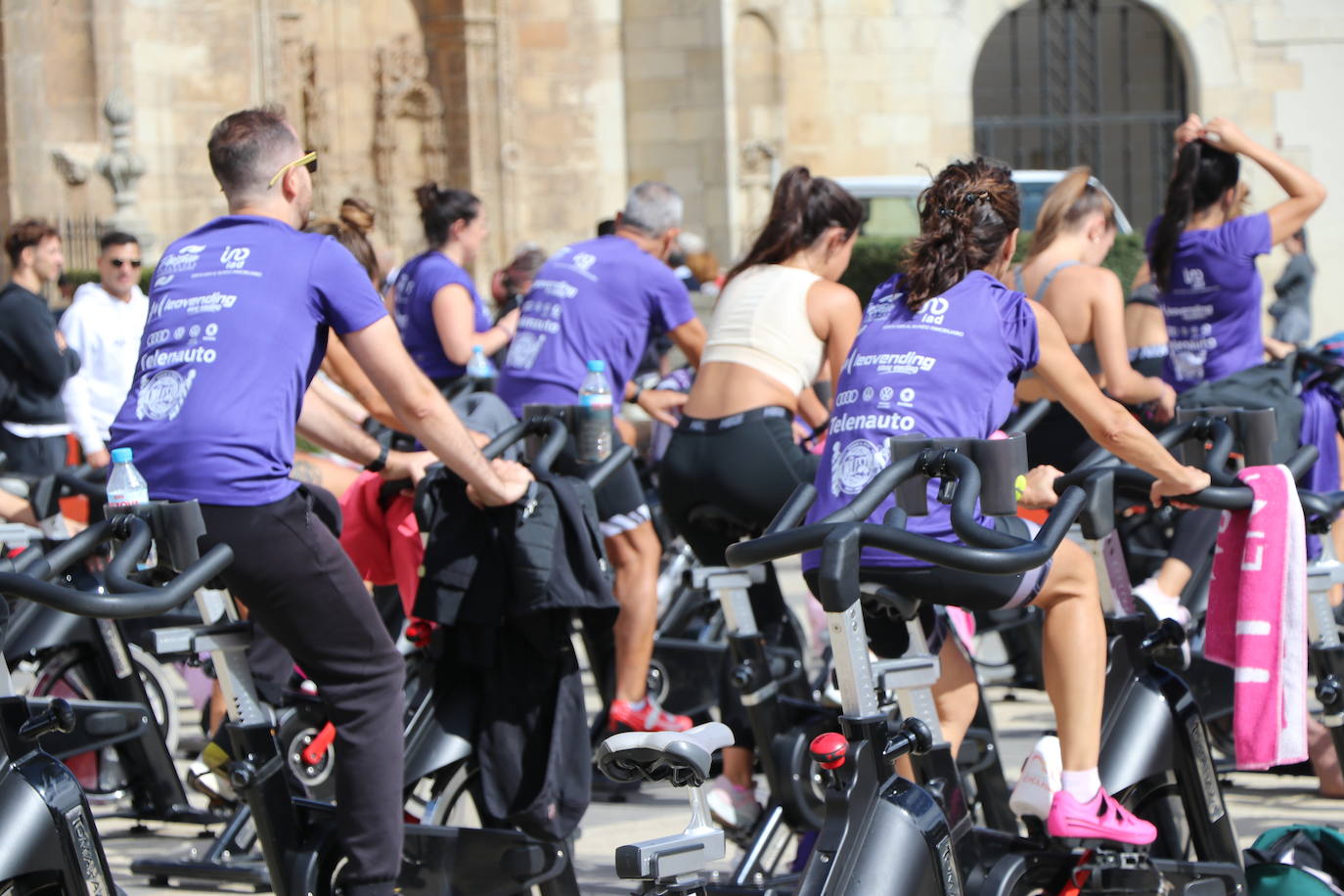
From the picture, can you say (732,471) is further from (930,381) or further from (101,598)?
(101,598)

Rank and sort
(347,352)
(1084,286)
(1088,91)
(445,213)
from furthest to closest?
(1088,91) → (445,213) → (1084,286) → (347,352)

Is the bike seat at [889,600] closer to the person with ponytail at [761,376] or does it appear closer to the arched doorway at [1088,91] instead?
the person with ponytail at [761,376]

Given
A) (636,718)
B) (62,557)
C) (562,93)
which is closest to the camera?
(62,557)

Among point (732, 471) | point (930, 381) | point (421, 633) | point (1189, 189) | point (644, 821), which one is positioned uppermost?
point (1189, 189)

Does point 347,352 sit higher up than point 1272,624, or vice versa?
point 347,352

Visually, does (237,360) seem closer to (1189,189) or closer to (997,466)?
(997,466)

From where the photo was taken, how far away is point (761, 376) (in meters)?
5.38

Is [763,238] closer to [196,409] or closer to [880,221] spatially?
[196,409]

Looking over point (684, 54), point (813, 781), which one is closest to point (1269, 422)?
point (813, 781)

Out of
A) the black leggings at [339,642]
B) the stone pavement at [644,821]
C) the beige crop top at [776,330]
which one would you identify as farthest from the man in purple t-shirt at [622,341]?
the black leggings at [339,642]

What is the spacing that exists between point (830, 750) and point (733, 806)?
217 cm

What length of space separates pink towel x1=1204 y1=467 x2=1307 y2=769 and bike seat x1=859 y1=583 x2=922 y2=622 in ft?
3.16

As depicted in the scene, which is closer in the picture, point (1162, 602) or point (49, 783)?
point (49, 783)

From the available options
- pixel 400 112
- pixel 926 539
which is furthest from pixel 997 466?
pixel 400 112
